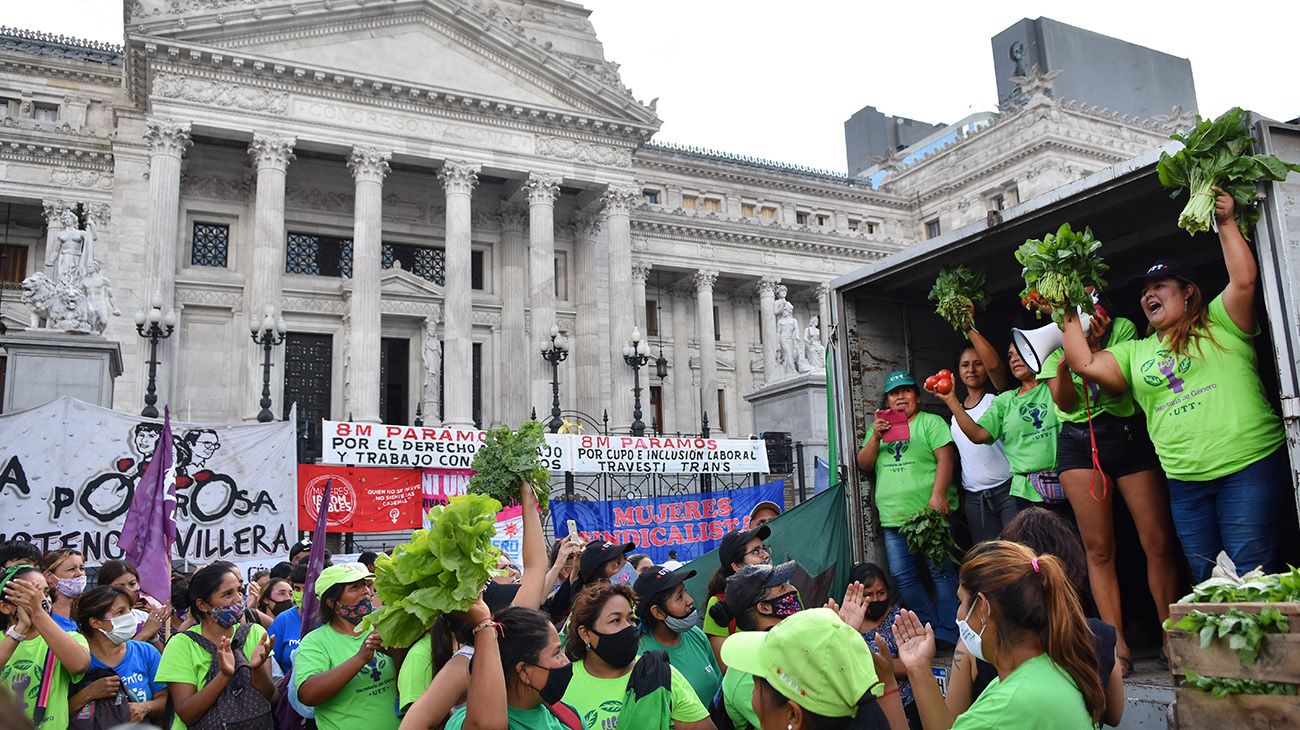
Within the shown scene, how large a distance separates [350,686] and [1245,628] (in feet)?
13.0

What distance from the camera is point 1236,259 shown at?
4.80 m

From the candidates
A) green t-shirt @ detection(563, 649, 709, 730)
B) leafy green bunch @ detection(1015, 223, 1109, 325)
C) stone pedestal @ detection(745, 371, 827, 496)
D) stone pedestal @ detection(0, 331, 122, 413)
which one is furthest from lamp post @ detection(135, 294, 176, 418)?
leafy green bunch @ detection(1015, 223, 1109, 325)

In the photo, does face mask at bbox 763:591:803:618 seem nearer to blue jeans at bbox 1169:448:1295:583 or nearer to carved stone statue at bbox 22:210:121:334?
blue jeans at bbox 1169:448:1295:583

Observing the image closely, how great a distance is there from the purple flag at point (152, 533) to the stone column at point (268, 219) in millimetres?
19258

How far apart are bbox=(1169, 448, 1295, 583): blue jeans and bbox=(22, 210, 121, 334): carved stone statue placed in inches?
671

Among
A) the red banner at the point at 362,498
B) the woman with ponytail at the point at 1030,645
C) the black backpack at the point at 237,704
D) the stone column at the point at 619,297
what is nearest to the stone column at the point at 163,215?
the red banner at the point at 362,498

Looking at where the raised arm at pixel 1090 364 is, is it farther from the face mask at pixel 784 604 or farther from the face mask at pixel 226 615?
the face mask at pixel 226 615

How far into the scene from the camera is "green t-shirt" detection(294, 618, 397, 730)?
476 cm

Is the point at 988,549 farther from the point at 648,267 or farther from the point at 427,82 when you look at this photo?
the point at 648,267

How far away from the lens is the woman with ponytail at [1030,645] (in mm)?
2965

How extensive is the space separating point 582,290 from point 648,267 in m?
4.04

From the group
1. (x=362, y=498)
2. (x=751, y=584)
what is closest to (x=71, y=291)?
(x=362, y=498)

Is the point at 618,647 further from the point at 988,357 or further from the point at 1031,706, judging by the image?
the point at 988,357

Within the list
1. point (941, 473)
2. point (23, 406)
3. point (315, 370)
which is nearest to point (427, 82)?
point (315, 370)
